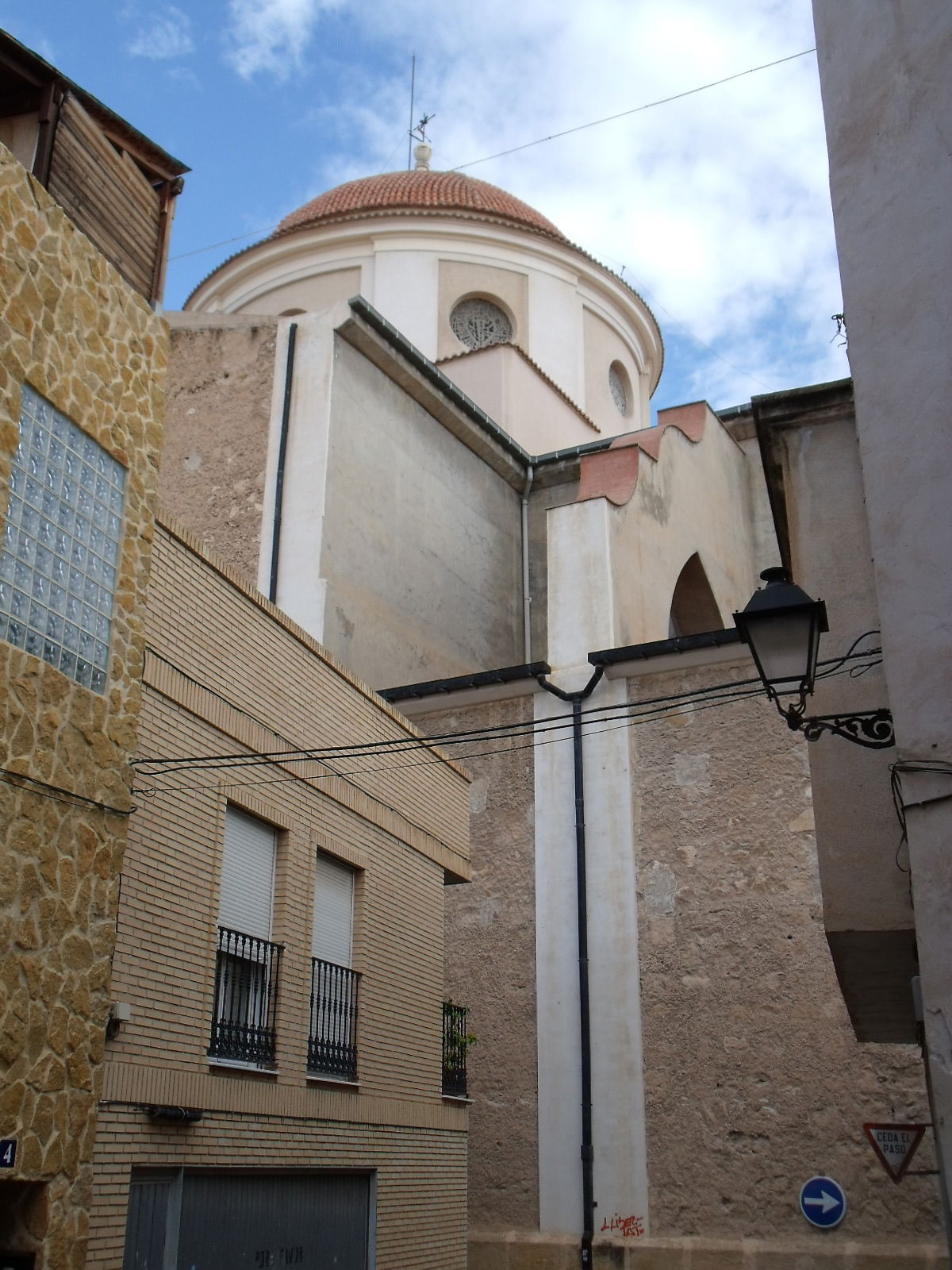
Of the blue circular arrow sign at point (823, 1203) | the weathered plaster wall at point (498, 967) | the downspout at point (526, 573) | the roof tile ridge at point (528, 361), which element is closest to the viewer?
the blue circular arrow sign at point (823, 1203)

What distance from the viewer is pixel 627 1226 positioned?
42.5 ft

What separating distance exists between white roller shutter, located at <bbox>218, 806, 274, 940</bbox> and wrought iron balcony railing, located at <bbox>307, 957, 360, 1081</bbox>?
644 millimetres

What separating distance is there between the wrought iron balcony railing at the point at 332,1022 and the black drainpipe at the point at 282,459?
6527 millimetres

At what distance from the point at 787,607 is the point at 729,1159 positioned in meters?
8.71

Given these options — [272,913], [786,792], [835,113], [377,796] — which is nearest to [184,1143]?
[272,913]

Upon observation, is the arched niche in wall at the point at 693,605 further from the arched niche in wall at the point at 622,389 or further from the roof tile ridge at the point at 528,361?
the arched niche in wall at the point at 622,389

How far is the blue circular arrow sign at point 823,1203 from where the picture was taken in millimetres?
12242

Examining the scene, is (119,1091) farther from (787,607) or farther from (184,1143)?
(787,607)

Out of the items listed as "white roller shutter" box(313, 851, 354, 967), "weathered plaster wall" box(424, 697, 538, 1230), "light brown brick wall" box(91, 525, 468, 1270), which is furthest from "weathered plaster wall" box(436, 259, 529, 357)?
"white roller shutter" box(313, 851, 354, 967)

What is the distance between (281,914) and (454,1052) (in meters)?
3.44

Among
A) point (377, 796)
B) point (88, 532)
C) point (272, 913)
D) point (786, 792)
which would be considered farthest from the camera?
point (786, 792)

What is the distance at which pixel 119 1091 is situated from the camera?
7.57 metres

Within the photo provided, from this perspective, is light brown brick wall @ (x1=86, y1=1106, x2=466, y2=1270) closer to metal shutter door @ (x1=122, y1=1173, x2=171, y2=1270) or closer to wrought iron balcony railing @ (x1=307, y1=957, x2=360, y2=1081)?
metal shutter door @ (x1=122, y1=1173, x2=171, y2=1270)

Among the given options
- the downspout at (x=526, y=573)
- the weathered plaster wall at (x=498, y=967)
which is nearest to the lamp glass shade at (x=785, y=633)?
the weathered plaster wall at (x=498, y=967)
